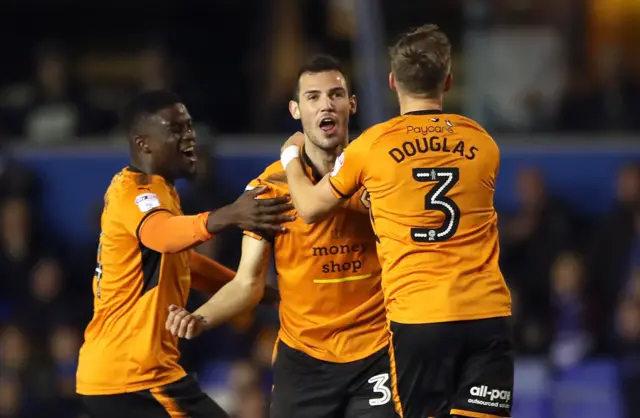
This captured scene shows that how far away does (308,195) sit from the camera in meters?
5.61

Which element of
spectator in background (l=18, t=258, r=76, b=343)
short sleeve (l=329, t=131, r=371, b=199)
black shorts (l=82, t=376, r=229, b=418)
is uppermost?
short sleeve (l=329, t=131, r=371, b=199)

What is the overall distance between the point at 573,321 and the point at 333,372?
471cm

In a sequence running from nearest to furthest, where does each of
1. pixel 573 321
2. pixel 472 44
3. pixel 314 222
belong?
pixel 314 222 < pixel 573 321 < pixel 472 44

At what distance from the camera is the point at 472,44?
38.0 ft

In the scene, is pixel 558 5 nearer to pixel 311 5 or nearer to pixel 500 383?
pixel 311 5

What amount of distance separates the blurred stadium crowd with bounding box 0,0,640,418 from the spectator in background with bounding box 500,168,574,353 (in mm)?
12

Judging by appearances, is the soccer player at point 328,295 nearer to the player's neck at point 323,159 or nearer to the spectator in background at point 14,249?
the player's neck at point 323,159

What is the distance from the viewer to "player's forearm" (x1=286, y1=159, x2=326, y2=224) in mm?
5570

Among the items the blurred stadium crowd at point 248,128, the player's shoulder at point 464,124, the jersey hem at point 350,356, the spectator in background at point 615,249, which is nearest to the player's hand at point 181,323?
the jersey hem at point 350,356

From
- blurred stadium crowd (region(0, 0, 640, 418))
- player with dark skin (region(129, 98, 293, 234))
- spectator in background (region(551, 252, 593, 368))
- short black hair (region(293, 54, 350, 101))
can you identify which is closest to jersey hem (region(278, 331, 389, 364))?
player with dark skin (region(129, 98, 293, 234))

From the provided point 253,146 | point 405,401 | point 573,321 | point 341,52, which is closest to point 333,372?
point 405,401

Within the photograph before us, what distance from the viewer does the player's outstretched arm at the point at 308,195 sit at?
5535mm

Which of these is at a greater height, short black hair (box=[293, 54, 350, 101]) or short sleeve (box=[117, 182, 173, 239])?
short black hair (box=[293, 54, 350, 101])

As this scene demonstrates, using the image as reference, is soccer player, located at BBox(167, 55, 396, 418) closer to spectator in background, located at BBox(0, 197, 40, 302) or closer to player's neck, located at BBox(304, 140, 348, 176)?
player's neck, located at BBox(304, 140, 348, 176)
